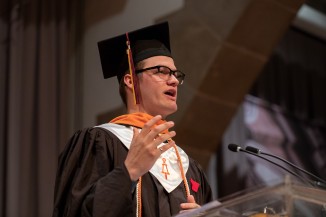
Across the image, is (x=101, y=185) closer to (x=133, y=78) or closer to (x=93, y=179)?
(x=93, y=179)

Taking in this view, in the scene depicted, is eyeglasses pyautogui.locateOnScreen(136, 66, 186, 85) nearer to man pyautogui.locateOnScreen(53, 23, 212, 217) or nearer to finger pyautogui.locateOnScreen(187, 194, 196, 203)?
man pyautogui.locateOnScreen(53, 23, 212, 217)

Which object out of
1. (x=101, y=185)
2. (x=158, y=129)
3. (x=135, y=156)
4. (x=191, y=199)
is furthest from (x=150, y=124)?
(x=191, y=199)

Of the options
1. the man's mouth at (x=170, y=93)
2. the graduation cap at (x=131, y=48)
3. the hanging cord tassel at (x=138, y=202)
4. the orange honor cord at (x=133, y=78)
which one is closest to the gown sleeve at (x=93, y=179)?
the hanging cord tassel at (x=138, y=202)

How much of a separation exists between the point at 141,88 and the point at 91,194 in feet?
2.70

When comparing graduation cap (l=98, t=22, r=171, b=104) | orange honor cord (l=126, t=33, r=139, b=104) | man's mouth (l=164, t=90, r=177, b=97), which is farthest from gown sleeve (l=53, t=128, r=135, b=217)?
graduation cap (l=98, t=22, r=171, b=104)

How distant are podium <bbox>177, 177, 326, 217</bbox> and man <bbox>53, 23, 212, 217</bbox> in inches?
19.6

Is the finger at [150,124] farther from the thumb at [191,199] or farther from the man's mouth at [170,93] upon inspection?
the man's mouth at [170,93]

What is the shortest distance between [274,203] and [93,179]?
0.93 m

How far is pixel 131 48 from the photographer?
393cm

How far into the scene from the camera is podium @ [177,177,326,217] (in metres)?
2.48

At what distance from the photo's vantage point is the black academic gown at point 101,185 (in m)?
3.02

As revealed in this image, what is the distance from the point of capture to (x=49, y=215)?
5.68 meters

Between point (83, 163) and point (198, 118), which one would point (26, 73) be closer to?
point (198, 118)

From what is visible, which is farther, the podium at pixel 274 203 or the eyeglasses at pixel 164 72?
the eyeglasses at pixel 164 72
